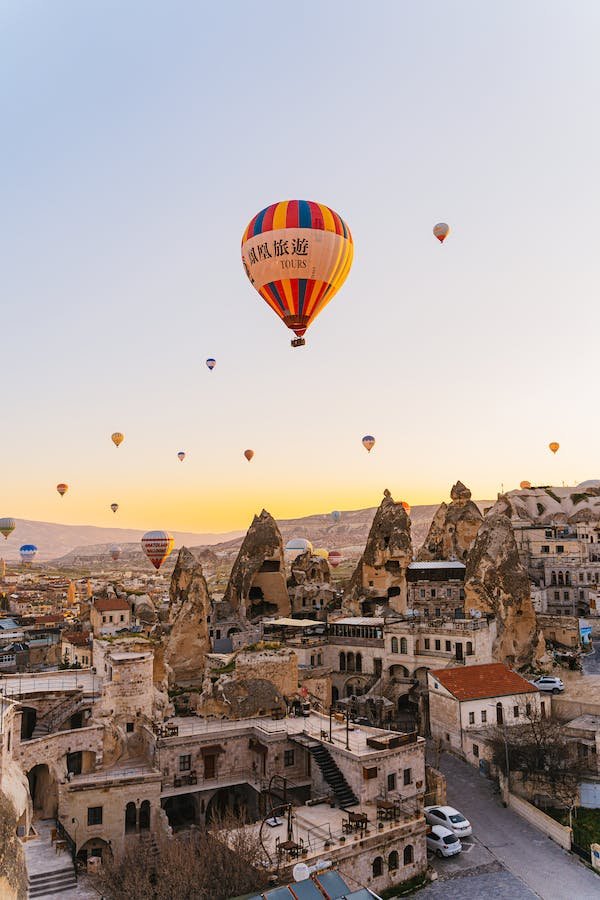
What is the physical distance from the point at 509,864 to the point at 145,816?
612 inches

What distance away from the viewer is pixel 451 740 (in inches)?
1654

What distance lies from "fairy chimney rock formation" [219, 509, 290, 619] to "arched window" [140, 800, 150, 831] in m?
38.1

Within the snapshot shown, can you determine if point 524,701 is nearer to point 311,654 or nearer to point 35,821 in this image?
point 311,654

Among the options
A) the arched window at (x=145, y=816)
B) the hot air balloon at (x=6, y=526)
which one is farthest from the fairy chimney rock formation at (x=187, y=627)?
the hot air balloon at (x=6, y=526)

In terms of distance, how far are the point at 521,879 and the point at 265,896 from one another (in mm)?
12446

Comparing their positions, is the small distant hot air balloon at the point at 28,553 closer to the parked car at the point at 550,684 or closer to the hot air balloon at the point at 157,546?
the hot air balloon at the point at 157,546

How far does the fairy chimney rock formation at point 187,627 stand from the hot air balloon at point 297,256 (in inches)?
994

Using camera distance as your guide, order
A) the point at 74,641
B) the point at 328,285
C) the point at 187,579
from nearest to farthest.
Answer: the point at 328,285
the point at 74,641
the point at 187,579

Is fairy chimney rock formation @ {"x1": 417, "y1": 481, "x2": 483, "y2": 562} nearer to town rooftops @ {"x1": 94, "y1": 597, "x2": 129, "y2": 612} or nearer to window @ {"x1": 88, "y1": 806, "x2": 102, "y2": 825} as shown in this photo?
town rooftops @ {"x1": 94, "y1": 597, "x2": 129, "y2": 612}

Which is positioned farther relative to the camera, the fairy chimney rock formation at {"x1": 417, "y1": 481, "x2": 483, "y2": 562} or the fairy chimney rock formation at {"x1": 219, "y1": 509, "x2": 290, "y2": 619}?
the fairy chimney rock formation at {"x1": 417, "y1": 481, "x2": 483, "y2": 562}

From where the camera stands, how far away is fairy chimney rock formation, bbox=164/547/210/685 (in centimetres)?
5509

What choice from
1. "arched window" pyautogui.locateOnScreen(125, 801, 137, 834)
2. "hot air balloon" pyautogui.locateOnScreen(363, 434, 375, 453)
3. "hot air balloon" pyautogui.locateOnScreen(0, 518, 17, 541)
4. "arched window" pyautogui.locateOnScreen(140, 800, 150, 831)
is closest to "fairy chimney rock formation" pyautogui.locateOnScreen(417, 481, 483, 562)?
"hot air balloon" pyautogui.locateOnScreen(363, 434, 375, 453)

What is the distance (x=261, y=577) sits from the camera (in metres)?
72.2

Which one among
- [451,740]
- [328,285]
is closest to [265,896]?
[451,740]
